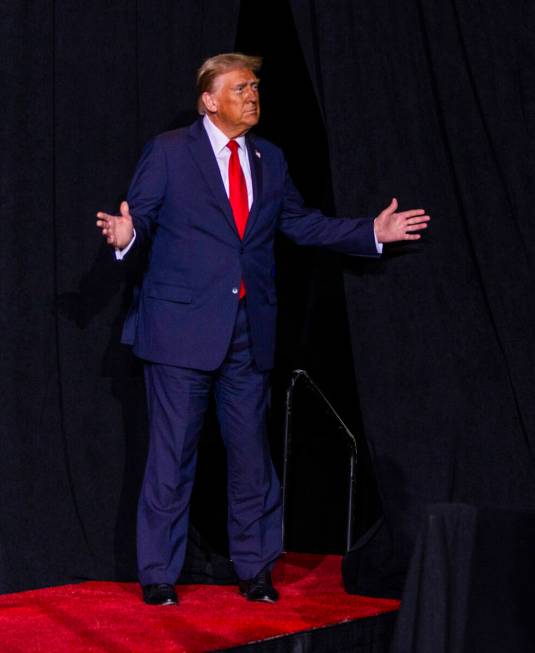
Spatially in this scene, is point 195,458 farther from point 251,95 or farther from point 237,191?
point 251,95

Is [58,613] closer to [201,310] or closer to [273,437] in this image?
[201,310]

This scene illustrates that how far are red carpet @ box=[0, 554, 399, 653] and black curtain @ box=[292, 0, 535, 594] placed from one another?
0.24 m

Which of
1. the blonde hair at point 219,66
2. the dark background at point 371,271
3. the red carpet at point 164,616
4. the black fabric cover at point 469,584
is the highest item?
the blonde hair at point 219,66

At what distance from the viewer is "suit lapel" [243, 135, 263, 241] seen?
12.3ft

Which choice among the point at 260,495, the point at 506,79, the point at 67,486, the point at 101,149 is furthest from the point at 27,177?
the point at 506,79

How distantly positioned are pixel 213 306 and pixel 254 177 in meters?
0.45

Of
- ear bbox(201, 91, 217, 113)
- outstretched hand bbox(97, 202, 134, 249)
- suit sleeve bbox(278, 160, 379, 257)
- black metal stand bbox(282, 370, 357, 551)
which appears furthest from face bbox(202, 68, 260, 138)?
black metal stand bbox(282, 370, 357, 551)

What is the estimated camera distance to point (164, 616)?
343 cm

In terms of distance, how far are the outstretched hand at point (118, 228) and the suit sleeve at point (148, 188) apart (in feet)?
0.45

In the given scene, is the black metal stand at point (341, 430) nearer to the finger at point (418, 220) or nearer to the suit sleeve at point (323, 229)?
the suit sleeve at point (323, 229)

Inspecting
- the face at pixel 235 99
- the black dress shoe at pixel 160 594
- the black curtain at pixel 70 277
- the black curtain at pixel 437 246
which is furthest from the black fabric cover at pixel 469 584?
the black curtain at pixel 70 277

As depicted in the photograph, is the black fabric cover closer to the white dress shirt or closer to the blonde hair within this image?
the white dress shirt

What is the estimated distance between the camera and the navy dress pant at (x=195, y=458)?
3654 millimetres

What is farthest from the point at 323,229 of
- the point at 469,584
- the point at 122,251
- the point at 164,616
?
the point at 469,584
